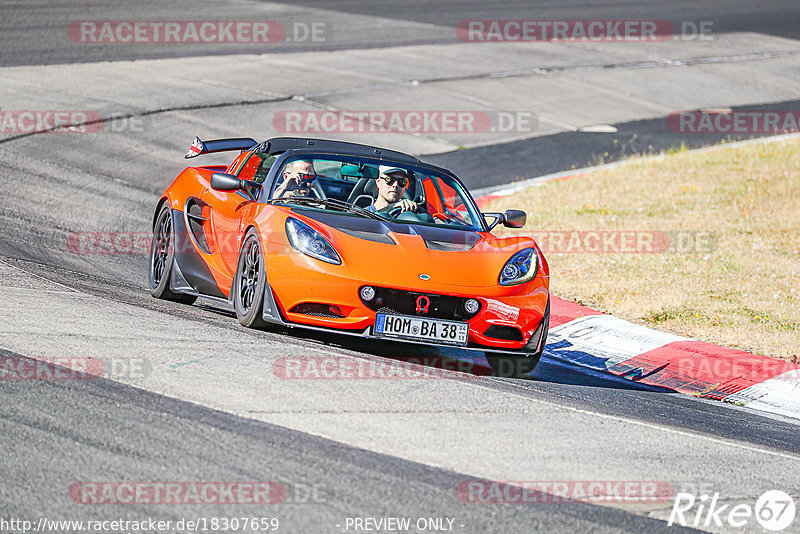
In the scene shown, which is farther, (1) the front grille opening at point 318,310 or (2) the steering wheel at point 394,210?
(2) the steering wheel at point 394,210

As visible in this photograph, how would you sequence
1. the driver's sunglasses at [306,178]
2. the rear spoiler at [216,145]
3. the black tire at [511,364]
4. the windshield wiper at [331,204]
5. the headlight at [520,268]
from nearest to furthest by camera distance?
the headlight at [520,268] < the black tire at [511,364] < the windshield wiper at [331,204] < the driver's sunglasses at [306,178] < the rear spoiler at [216,145]

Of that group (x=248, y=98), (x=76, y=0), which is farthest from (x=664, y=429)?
(x=76, y=0)

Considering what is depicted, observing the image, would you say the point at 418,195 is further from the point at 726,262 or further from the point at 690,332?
the point at 726,262

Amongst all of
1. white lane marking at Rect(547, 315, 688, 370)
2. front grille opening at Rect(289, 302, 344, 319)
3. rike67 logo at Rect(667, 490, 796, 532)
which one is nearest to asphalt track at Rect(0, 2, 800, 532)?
rike67 logo at Rect(667, 490, 796, 532)

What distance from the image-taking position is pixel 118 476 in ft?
15.6

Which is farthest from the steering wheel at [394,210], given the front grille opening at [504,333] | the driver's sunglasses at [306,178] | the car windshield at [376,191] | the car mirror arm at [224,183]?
the front grille opening at [504,333]

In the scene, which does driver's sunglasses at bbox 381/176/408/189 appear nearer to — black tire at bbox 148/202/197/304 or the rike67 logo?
black tire at bbox 148/202/197/304

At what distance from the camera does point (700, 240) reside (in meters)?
13.1

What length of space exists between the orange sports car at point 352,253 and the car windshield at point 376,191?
1 cm

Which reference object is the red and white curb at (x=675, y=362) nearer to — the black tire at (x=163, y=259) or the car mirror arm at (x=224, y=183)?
the car mirror arm at (x=224, y=183)

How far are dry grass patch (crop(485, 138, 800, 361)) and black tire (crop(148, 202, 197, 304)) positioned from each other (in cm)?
393

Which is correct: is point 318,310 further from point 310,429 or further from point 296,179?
point 310,429

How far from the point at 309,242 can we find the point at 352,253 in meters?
0.30

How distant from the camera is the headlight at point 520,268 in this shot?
7.68 metres
